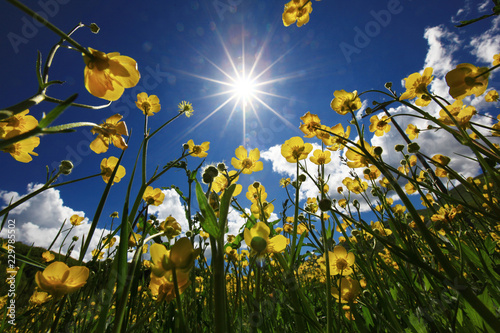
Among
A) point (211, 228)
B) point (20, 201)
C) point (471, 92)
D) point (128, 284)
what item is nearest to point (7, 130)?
point (20, 201)

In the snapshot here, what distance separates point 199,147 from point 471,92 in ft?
6.05

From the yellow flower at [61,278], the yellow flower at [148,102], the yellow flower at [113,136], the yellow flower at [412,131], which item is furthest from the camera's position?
the yellow flower at [412,131]

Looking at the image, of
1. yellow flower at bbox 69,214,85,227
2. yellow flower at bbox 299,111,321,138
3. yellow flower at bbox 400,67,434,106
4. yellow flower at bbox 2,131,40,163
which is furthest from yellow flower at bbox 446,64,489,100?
yellow flower at bbox 69,214,85,227

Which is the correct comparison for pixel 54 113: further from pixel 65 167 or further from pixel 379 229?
pixel 379 229

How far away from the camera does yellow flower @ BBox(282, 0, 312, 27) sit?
1.61 metres

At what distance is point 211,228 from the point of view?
0.49 m

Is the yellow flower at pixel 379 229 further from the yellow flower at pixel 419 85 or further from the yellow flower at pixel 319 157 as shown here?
the yellow flower at pixel 419 85

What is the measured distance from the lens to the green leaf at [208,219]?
47 centimetres

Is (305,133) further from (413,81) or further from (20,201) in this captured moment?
(20,201)

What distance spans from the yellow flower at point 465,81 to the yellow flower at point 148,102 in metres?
1.56

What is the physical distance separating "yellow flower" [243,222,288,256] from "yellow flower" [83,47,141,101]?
1.92ft

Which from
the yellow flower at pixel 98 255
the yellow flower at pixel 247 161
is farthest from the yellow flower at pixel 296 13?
the yellow flower at pixel 98 255

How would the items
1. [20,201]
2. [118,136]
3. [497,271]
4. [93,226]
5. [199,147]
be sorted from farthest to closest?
1. [199,147]
2. [497,271]
3. [118,136]
4. [20,201]
5. [93,226]

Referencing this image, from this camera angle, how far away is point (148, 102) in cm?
162
